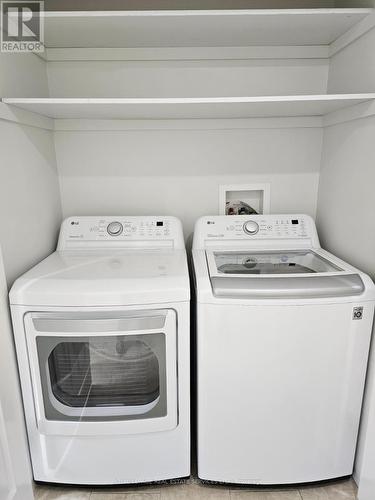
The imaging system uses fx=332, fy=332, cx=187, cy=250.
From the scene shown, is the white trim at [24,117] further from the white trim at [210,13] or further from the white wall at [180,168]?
Answer: the white trim at [210,13]

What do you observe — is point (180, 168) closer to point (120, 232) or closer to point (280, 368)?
point (120, 232)

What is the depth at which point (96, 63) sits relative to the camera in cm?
171

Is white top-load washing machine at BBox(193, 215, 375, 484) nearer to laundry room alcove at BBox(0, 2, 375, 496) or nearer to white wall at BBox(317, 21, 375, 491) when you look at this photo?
white wall at BBox(317, 21, 375, 491)

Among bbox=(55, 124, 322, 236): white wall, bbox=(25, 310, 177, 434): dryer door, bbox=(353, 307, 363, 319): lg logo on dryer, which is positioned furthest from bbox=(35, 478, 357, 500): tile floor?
bbox=(55, 124, 322, 236): white wall

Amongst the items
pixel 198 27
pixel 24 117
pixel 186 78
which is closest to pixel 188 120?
pixel 186 78

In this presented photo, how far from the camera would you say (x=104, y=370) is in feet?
4.51

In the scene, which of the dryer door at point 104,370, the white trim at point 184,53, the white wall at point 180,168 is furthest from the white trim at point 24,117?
the dryer door at point 104,370

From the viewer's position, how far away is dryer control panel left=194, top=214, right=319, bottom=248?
1703 mm

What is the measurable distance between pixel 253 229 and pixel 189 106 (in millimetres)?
674

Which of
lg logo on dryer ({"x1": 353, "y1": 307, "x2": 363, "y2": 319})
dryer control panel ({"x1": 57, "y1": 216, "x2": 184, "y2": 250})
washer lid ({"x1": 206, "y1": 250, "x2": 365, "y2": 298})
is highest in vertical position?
dryer control panel ({"x1": 57, "y1": 216, "x2": 184, "y2": 250})

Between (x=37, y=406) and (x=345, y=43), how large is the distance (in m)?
2.06

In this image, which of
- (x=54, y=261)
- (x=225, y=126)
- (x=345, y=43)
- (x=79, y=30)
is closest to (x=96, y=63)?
(x=79, y=30)

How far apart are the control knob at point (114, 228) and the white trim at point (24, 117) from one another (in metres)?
0.57

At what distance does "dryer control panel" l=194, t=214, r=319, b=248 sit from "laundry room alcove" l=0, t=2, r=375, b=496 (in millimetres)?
143
